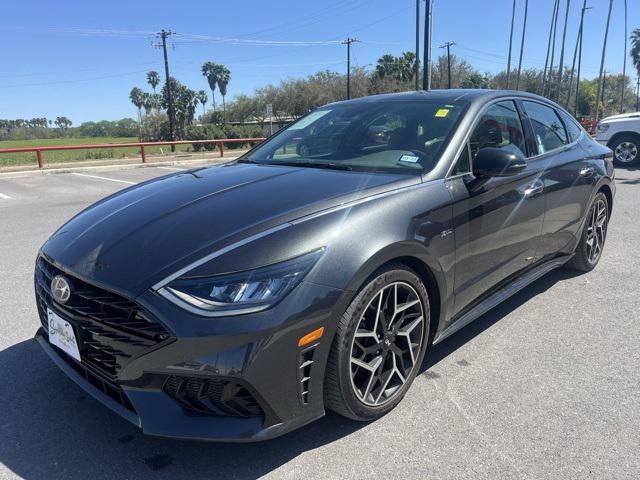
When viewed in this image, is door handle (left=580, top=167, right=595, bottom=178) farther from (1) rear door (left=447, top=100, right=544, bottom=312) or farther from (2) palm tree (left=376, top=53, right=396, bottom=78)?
(2) palm tree (left=376, top=53, right=396, bottom=78)

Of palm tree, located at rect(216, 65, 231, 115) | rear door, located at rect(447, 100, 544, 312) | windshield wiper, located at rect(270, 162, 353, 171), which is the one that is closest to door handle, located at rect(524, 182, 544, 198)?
rear door, located at rect(447, 100, 544, 312)

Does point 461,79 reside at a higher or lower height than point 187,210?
higher

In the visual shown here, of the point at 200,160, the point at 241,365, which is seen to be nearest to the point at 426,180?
the point at 241,365

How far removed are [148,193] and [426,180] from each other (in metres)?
1.61

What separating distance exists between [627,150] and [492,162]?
41.7ft

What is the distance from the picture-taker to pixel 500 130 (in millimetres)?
3504

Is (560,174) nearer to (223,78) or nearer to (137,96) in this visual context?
(223,78)

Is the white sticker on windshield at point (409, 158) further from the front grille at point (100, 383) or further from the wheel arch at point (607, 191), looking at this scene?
the wheel arch at point (607, 191)

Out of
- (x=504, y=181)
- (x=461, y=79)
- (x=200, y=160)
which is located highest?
(x=461, y=79)

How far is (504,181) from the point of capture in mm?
3244

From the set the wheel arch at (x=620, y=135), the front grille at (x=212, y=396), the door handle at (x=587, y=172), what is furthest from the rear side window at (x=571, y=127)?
the wheel arch at (x=620, y=135)

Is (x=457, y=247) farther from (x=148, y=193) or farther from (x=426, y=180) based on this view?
(x=148, y=193)

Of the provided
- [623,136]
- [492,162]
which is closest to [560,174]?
[492,162]

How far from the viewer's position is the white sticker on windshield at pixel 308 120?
13.2 ft
